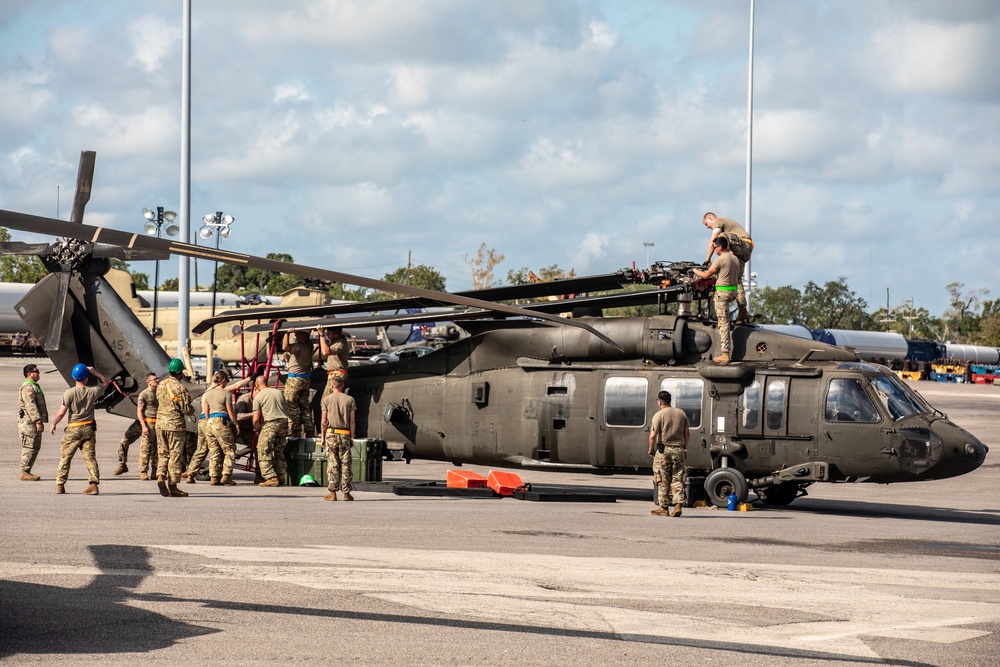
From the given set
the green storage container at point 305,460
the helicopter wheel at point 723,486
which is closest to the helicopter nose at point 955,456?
the helicopter wheel at point 723,486

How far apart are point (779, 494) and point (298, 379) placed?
309 inches

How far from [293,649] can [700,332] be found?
10300mm

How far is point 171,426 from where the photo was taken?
1531 centimetres

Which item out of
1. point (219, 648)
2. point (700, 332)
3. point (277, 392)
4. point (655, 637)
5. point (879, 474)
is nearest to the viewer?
point (219, 648)

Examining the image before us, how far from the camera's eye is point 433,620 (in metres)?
8.12

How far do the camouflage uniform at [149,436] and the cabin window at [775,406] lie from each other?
8941mm

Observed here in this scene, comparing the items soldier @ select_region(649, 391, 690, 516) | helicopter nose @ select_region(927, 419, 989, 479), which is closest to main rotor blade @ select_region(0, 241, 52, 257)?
soldier @ select_region(649, 391, 690, 516)

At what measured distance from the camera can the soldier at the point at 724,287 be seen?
1592 cm

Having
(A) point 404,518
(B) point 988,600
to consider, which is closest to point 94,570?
(A) point 404,518

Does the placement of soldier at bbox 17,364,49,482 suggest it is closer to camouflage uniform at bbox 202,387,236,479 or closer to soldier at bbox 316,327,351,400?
camouflage uniform at bbox 202,387,236,479

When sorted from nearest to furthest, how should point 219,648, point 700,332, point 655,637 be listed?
1. point 219,648
2. point 655,637
3. point 700,332

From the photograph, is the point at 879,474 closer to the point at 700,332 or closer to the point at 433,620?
the point at 700,332

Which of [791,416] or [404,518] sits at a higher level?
[791,416]

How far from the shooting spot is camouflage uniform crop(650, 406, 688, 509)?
14.5 meters
